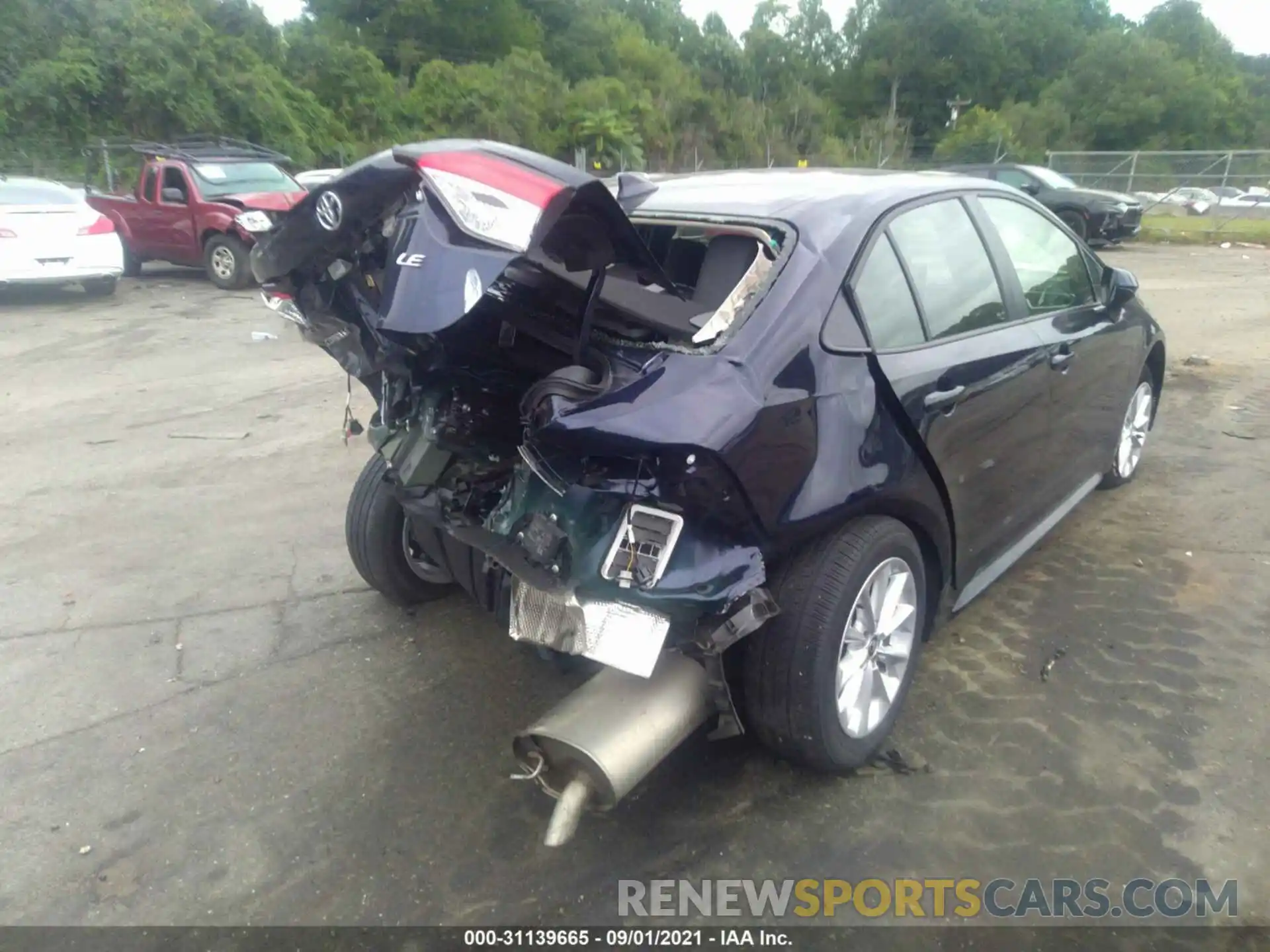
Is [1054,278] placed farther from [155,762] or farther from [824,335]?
[155,762]

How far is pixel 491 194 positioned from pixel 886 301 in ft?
4.54

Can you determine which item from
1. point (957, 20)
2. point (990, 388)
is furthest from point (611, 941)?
point (957, 20)

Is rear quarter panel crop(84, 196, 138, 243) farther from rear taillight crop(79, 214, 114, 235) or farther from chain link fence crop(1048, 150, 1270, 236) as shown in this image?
chain link fence crop(1048, 150, 1270, 236)

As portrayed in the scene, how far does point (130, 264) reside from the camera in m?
15.2

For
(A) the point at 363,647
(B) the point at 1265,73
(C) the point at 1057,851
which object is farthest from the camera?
(B) the point at 1265,73

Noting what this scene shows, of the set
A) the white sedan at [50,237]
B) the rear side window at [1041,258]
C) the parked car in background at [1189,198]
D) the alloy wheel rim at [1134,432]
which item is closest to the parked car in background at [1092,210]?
the parked car in background at [1189,198]

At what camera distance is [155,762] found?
123 inches

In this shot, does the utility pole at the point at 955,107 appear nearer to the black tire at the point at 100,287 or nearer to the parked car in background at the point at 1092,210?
the parked car in background at the point at 1092,210

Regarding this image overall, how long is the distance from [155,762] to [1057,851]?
280cm

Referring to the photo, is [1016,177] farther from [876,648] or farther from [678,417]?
[678,417]

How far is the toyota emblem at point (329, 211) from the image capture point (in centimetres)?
261

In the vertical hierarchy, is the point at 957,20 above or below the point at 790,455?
above

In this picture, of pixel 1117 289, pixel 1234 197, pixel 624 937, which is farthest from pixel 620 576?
pixel 1234 197

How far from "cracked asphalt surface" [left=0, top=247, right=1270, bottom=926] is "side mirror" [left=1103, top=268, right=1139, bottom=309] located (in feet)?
3.66
